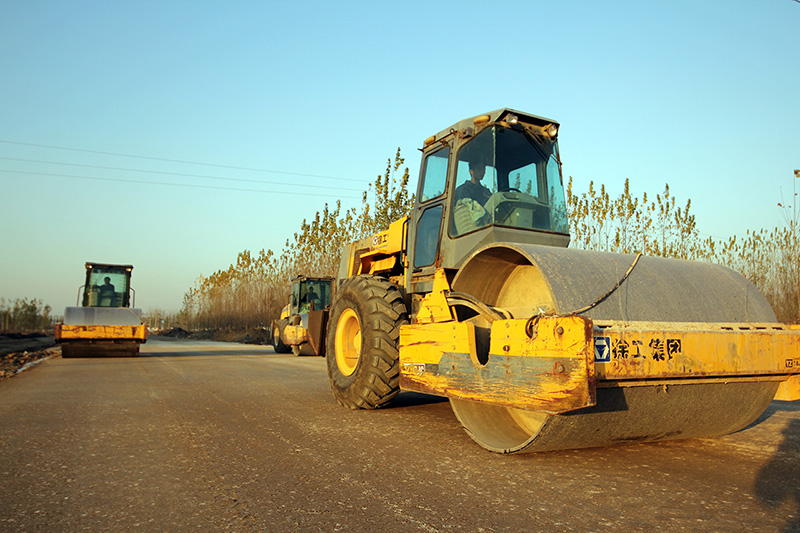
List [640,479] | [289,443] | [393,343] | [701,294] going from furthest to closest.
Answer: [393,343], [289,443], [701,294], [640,479]

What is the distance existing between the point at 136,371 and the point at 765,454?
35.3 ft

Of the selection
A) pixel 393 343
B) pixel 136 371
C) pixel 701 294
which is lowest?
pixel 136 371

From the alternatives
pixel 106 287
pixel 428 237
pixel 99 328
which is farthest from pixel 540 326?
pixel 106 287

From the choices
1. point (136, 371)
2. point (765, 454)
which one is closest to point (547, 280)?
point (765, 454)

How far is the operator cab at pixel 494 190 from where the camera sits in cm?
520

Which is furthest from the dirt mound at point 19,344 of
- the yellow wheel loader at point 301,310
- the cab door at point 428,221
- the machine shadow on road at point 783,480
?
the machine shadow on road at point 783,480

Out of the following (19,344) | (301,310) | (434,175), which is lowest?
(19,344)

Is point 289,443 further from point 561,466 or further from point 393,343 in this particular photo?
point 561,466

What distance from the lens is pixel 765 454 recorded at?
4.19m

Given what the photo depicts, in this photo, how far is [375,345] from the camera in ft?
18.2

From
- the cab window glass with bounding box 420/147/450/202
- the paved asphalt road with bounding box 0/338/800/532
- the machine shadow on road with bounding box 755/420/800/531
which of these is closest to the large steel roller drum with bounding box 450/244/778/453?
the paved asphalt road with bounding box 0/338/800/532

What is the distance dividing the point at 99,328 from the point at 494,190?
1406cm

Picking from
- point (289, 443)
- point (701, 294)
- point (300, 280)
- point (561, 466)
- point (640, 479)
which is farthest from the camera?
point (300, 280)

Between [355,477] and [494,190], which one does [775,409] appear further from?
[355,477]
